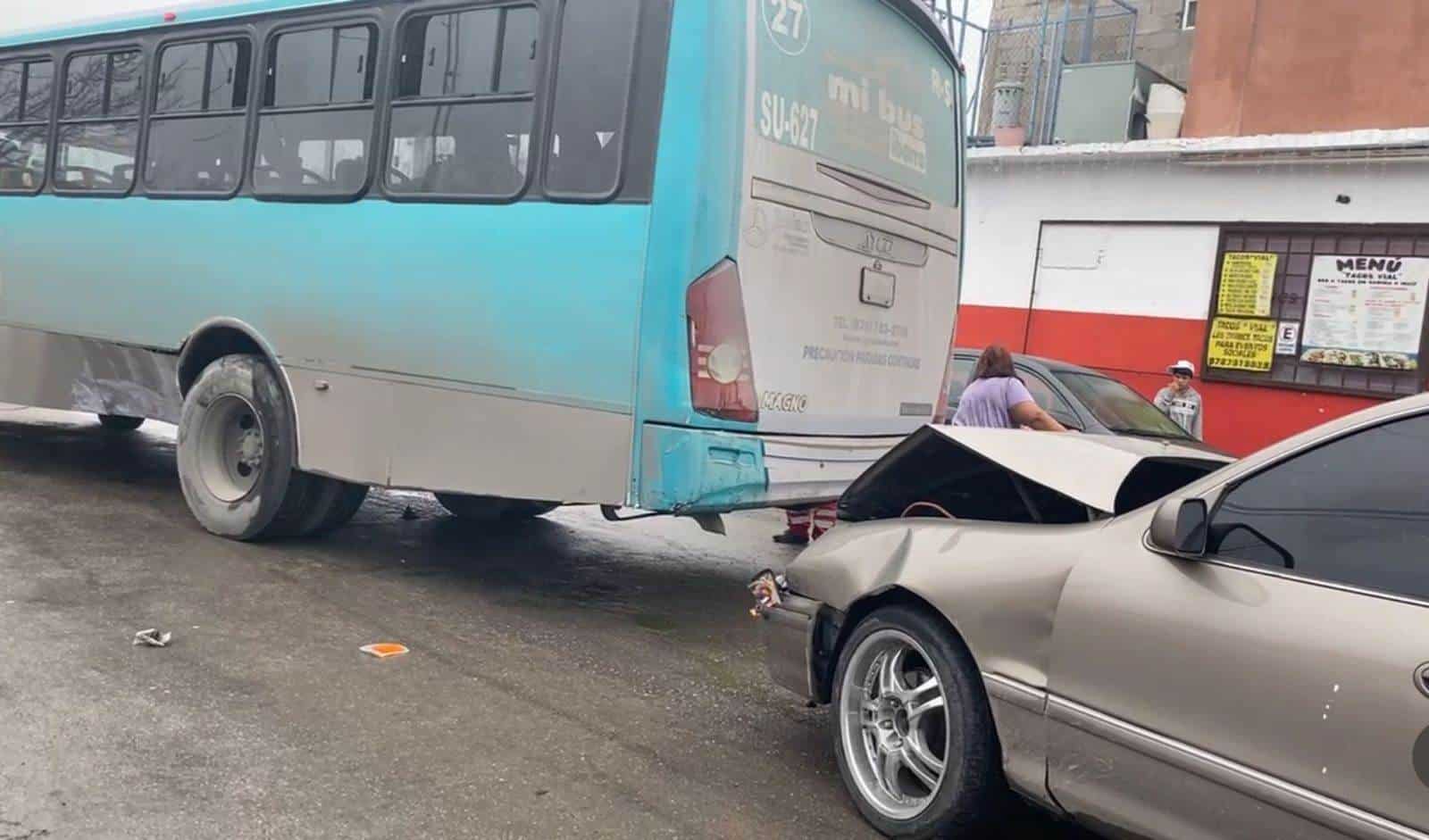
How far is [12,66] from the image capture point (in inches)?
346

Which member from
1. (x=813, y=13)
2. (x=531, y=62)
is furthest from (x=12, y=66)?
(x=813, y=13)

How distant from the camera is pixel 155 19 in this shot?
25.0ft

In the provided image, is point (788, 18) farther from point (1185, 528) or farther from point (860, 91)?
point (1185, 528)

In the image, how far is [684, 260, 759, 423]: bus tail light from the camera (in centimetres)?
523

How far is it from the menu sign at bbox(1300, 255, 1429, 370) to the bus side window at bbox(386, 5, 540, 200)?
8855 millimetres

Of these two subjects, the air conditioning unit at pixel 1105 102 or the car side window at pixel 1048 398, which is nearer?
the car side window at pixel 1048 398

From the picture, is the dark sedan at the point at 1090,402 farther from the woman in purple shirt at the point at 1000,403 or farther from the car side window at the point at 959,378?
the woman in purple shirt at the point at 1000,403

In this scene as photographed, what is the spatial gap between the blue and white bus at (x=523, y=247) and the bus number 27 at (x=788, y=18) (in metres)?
0.02

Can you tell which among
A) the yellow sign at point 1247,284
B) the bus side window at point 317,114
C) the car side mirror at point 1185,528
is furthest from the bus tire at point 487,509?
the yellow sign at point 1247,284

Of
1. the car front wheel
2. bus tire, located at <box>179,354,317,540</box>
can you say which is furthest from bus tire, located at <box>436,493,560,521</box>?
the car front wheel

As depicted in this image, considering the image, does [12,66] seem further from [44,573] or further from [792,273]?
[792,273]

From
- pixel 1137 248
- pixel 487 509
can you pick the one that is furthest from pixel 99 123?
pixel 1137 248

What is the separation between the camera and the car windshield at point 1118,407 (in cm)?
845

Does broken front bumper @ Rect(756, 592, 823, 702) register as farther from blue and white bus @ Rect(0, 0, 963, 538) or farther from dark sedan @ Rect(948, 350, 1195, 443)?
dark sedan @ Rect(948, 350, 1195, 443)
